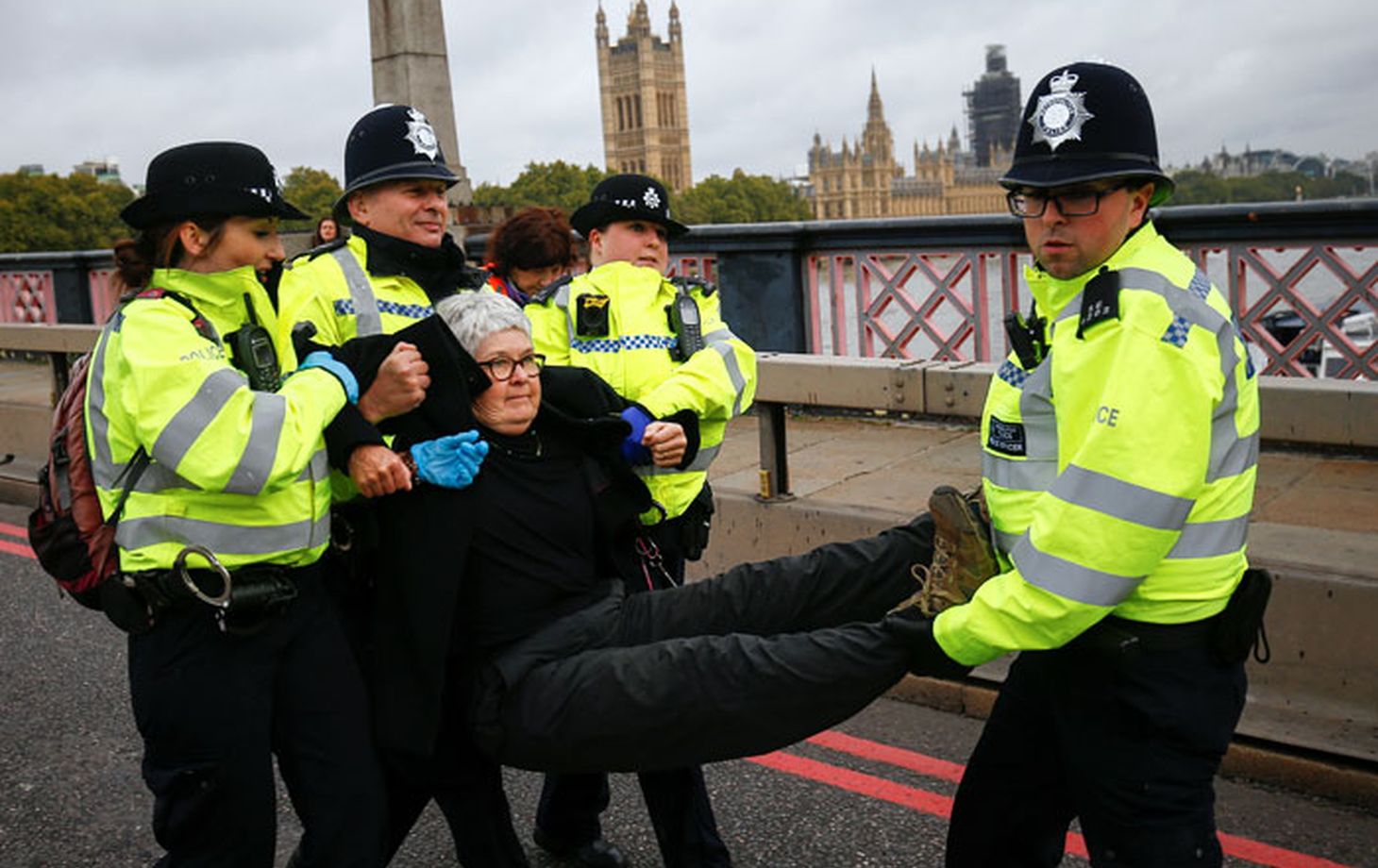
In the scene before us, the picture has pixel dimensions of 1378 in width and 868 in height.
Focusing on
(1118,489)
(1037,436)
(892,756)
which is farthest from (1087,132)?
(892,756)

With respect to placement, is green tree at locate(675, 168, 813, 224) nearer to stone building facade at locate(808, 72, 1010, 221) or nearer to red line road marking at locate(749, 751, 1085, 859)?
stone building facade at locate(808, 72, 1010, 221)

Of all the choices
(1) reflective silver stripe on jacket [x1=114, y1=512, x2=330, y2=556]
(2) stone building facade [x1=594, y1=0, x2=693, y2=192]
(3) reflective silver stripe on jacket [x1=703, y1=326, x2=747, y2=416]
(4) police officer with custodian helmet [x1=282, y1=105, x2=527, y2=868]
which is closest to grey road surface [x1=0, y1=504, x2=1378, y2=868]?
(4) police officer with custodian helmet [x1=282, y1=105, x2=527, y2=868]

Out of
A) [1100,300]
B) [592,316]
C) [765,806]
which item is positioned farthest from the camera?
[765,806]

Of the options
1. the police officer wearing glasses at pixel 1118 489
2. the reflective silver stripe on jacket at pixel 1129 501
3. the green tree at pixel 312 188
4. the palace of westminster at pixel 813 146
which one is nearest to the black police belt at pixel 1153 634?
the police officer wearing glasses at pixel 1118 489

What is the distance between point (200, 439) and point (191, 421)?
0.04m

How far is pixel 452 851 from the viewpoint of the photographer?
14.0 feet

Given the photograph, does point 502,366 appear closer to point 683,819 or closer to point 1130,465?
point 683,819

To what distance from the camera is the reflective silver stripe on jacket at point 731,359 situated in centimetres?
415

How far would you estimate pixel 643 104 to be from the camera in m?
148

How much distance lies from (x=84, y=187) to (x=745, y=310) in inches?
2490

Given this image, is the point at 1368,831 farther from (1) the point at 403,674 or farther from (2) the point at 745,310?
(2) the point at 745,310

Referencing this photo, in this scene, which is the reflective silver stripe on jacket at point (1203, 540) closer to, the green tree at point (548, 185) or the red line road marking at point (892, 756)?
the red line road marking at point (892, 756)

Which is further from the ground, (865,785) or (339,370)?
(339,370)

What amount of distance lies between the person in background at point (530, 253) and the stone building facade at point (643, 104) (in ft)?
469
